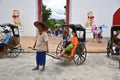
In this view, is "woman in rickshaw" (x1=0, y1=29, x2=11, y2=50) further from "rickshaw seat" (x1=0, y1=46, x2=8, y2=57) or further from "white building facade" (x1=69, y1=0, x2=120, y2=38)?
"white building facade" (x1=69, y1=0, x2=120, y2=38)

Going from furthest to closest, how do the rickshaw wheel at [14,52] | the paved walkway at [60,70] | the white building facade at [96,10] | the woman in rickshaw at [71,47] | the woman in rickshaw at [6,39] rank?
the white building facade at [96,10]
the rickshaw wheel at [14,52]
the woman in rickshaw at [6,39]
the woman in rickshaw at [71,47]
the paved walkway at [60,70]

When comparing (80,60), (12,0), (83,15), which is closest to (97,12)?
(83,15)

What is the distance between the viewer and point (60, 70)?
9820 mm

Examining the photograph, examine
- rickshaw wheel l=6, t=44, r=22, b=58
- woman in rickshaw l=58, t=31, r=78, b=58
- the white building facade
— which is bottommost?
rickshaw wheel l=6, t=44, r=22, b=58

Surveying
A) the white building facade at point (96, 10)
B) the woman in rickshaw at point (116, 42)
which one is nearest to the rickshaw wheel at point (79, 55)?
the woman in rickshaw at point (116, 42)

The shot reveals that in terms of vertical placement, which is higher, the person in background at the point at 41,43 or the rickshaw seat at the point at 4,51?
the person in background at the point at 41,43

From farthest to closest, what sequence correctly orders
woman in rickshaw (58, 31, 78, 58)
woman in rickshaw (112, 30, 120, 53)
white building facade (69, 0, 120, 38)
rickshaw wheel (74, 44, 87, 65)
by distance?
white building facade (69, 0, 120, 38) → woman in rickshaw (112, 30, 120, 53) → rickshaw wheel (74, 44, 87, 65) → woman in rickshaw (58, 31, 78, 58)

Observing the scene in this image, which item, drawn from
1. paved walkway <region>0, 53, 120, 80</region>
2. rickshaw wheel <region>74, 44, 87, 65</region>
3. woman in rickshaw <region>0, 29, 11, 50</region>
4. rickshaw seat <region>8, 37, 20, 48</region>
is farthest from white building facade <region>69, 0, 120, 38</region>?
rickshaw wheel <region>74, 44, 87, 65</region>

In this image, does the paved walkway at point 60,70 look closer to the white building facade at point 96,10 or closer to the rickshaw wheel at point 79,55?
the rickshaw wheel at point 79,55

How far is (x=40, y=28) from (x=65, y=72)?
171 centimetres

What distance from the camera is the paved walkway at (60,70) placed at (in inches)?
348

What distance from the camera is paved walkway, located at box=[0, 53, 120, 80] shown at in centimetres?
885

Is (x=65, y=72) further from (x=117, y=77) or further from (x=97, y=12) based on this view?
(x=97, y=12)

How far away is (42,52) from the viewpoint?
964 cm
